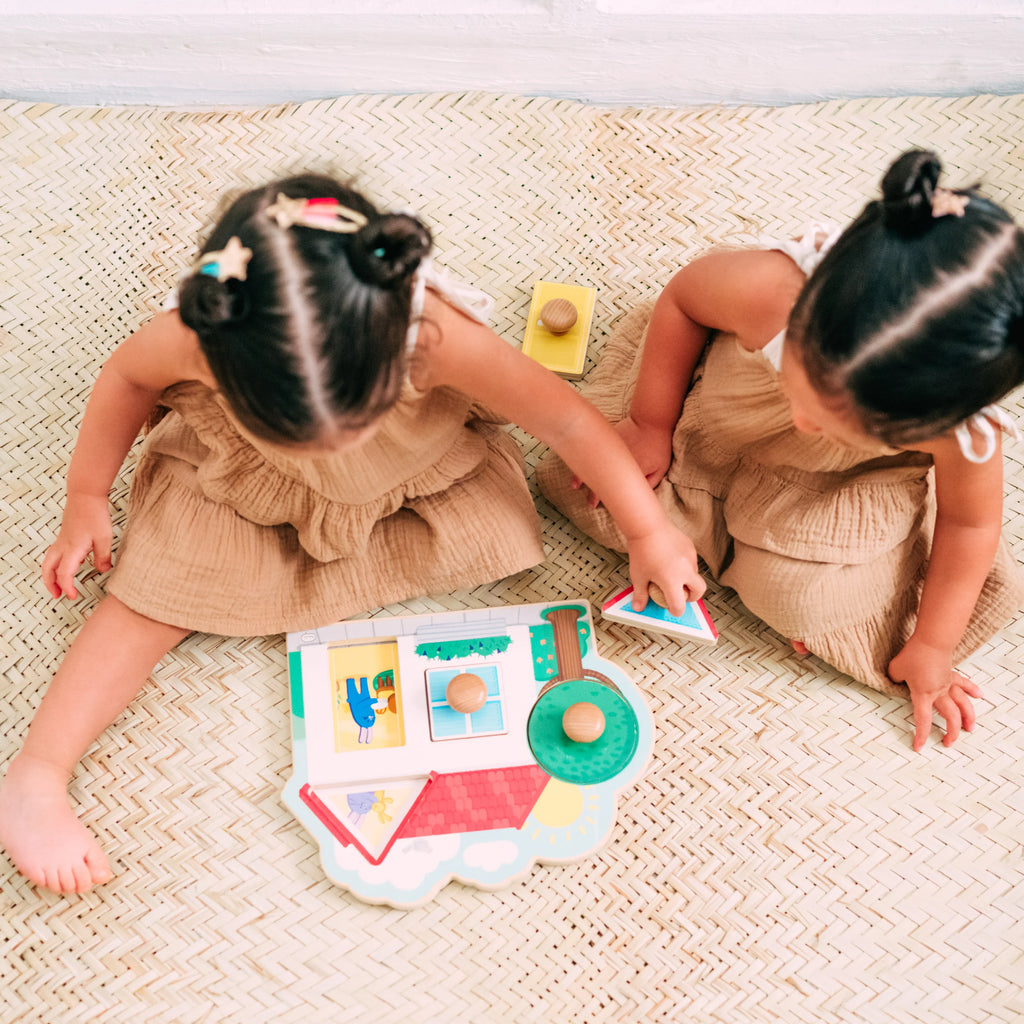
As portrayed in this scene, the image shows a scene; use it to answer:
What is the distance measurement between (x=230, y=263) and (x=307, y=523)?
303mm

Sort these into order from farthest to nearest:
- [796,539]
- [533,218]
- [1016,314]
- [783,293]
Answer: [533,218] < [796,539] < [783,293] < [1016,314]

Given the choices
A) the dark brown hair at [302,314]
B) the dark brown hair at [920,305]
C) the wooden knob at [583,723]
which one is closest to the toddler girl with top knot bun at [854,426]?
the dark brown hair at [920,305]

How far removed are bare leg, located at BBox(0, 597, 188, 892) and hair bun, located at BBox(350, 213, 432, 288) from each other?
1.32 ft

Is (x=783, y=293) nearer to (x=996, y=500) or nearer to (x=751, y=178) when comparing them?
(x=996, y=500)

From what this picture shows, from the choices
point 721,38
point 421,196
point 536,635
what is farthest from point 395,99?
point 536,635

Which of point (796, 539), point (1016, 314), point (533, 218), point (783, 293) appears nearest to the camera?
point (1016, 314)

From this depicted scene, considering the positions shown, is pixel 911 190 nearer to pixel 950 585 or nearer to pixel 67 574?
pixel 950 585

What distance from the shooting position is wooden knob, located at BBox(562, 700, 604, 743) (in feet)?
2.64

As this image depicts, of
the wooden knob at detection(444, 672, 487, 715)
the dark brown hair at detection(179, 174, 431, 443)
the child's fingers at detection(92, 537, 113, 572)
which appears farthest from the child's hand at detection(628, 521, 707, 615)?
the child's fingers at detection(92, 537, 113, 572)

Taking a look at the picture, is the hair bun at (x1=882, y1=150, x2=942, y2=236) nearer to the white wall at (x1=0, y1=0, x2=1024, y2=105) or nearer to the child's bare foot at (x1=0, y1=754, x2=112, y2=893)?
the white wall at (x1=0, y1=0, x2=1024, y2=105)

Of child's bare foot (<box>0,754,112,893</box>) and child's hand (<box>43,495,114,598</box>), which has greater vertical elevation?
child's hand (<box>43,495,114,598</box>)

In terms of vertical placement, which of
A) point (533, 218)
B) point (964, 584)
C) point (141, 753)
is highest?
point (533, 218)

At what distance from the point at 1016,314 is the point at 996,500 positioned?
8.3 inches

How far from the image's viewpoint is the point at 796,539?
818 mm
